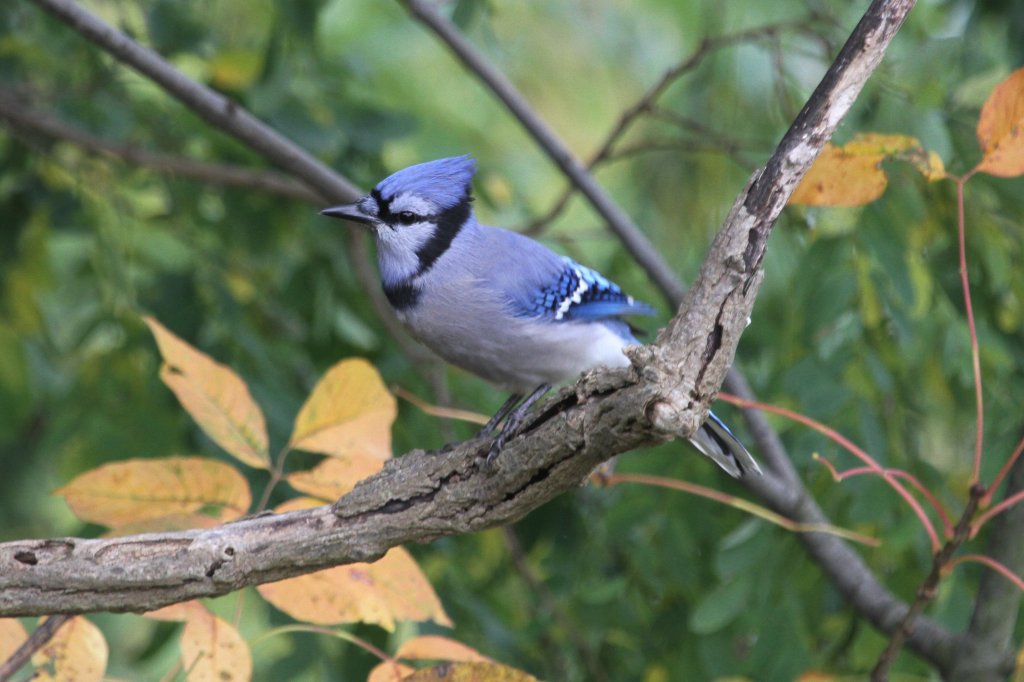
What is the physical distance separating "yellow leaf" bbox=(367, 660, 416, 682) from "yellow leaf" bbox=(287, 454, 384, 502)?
257 millimetres

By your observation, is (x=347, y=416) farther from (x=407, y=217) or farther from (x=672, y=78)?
→ (x=672, y=78)

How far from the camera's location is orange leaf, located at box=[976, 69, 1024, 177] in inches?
59.7

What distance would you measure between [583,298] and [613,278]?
0.90ft

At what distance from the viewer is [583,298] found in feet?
7.86

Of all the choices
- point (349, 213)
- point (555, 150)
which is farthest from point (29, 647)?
point (555, 150)

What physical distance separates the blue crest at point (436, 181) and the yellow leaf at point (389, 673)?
1.10 meters

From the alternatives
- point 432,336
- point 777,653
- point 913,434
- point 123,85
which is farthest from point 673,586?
point 123,85

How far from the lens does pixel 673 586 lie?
8.04 feet

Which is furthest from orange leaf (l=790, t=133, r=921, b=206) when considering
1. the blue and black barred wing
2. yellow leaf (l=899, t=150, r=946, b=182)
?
the blue and black barred wing

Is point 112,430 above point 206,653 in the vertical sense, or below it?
above

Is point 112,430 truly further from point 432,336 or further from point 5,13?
point 5,13

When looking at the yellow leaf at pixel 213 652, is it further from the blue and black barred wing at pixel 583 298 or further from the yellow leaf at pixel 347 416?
the blue and black barred wing at pixel 583 298

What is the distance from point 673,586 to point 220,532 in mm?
1239

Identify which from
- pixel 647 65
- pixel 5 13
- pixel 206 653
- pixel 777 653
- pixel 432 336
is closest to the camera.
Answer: pixel 206 653
